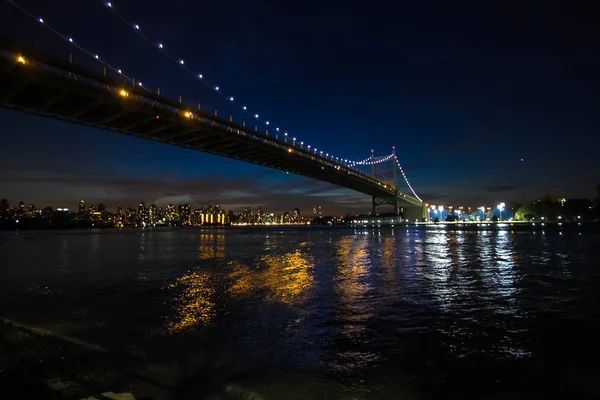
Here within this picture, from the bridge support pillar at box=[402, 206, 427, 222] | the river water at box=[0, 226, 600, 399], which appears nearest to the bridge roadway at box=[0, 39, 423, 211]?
the river water at box=[0, 226, 600, 399]

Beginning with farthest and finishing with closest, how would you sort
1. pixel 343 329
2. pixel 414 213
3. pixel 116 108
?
pixel 414 213, pixel 116 108, pixel 343 329

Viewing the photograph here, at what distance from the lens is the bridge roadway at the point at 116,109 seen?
26969mm

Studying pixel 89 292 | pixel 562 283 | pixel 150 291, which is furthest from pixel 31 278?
pixel 562 283

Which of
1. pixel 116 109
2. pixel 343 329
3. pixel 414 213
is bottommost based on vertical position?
pixel 343 329

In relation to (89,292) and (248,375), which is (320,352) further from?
(89,292)

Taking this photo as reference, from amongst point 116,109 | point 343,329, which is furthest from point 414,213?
point 343,329

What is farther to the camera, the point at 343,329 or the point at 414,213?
the point at 414,213

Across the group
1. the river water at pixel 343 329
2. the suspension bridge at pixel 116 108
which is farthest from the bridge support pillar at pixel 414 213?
the river water at pixel 343 329

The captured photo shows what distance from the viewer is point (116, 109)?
34.8 m

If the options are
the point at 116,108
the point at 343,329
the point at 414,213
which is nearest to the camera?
the point at 343,329

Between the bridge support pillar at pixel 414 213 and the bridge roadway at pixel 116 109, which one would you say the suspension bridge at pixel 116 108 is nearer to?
the bridge roadway at pixel 116 109

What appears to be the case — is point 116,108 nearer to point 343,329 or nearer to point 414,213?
point 343,329

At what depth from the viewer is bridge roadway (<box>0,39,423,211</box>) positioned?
2697 centimetres

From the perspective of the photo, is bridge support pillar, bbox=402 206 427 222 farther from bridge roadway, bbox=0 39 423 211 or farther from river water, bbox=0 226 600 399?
river water, bbox=0 226 600 399
